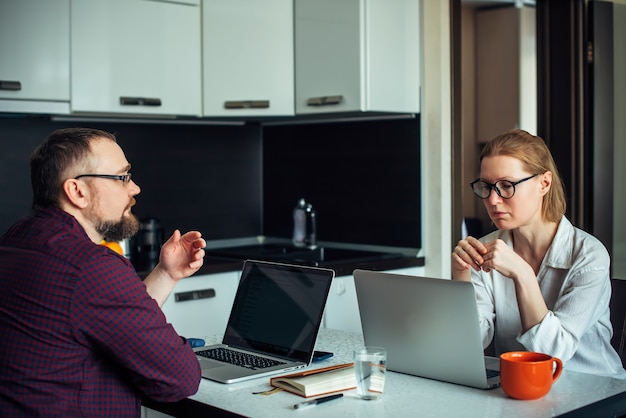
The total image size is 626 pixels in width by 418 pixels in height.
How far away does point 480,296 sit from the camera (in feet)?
7.77

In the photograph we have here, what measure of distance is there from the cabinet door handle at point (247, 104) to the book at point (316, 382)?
1.99 m

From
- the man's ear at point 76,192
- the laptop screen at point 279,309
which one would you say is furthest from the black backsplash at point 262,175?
the man's ear at point 76,192

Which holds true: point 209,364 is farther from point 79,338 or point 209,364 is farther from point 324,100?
point 324,100

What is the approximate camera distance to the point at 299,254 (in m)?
3.98

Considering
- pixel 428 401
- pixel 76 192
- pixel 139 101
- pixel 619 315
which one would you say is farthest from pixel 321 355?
pixel 139 101

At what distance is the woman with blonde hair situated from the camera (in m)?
2.05

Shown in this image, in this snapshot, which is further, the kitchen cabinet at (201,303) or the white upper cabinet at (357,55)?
the white upper cabinet at (357,55)

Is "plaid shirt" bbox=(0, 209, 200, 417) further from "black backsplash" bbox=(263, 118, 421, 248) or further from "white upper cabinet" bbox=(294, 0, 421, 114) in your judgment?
"black backsplash" bbox=(263, 118, 421, 248)

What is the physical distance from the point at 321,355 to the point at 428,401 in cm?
45

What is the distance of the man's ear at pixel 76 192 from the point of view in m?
1.86

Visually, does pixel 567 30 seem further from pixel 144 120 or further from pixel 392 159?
pixel 144 120

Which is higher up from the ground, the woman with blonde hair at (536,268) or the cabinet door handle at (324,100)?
the cabinet door handle at (324,100)

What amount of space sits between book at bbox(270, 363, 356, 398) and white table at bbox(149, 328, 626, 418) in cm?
2

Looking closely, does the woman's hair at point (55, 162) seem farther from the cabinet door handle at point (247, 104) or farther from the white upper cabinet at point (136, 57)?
the cabinet door handle at point (247, 104)
